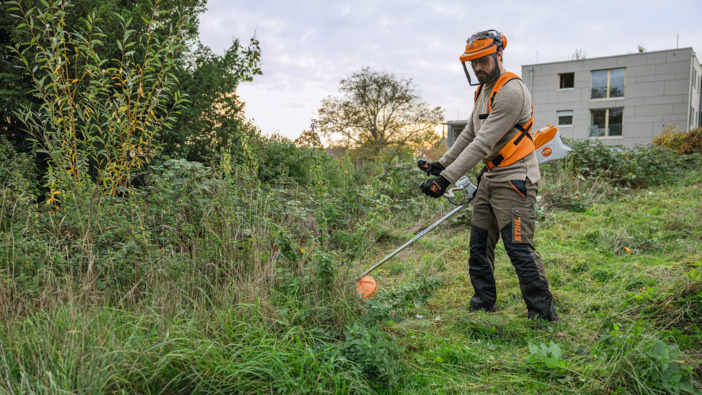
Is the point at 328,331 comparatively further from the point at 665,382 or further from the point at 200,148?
the point at 200,148

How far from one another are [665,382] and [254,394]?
1.94 meters

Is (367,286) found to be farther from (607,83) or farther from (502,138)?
(607,83)

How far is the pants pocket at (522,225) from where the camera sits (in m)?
3.16

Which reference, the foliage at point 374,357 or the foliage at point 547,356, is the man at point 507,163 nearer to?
the foliage at point 547,356

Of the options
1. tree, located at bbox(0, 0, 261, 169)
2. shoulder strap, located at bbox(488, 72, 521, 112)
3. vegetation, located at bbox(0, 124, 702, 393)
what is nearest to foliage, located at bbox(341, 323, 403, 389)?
vegetation, located at bbox(0, 124, 702, 393)

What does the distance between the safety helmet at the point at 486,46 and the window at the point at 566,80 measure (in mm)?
33760

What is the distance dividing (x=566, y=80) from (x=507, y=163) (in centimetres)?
3429

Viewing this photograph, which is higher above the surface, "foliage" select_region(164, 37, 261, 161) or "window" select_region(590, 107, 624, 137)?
"window" select_region(590, 107, 624, 137)

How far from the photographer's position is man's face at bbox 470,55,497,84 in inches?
129

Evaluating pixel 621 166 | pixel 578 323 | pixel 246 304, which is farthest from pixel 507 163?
pixel 621 166

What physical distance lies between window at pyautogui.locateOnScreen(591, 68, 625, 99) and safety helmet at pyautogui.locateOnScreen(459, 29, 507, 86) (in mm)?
33282

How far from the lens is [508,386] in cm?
235

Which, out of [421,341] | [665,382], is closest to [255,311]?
[421,341]

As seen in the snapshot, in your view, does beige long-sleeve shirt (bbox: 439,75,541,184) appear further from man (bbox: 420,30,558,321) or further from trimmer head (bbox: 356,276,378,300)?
trimmer head (bbox: 356,276,378,300)
